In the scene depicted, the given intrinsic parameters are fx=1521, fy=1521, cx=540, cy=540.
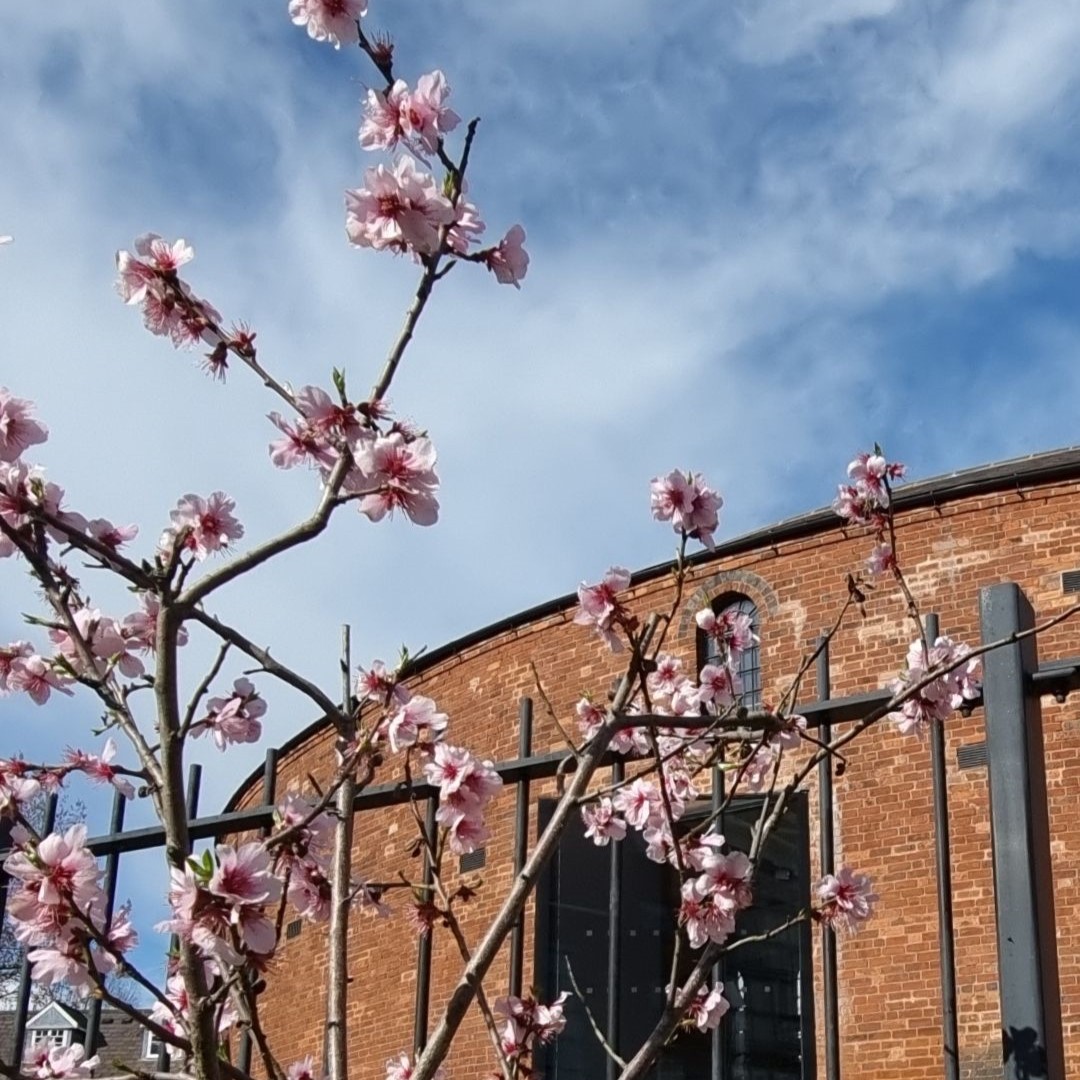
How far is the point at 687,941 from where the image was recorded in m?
2.74

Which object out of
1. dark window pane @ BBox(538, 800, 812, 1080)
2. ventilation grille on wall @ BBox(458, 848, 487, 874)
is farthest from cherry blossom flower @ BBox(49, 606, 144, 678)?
ventilation grille on wall @ BBox(458, 848, 487, 874)

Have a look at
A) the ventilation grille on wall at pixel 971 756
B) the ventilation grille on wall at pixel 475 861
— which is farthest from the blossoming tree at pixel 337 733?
the ventilation grille on wall at pixel 475 861

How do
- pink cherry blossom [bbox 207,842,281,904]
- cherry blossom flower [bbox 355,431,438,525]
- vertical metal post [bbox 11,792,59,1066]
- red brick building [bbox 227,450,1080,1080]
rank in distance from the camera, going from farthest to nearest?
red brick building [bbox 227,450,1080,1080]
vertical metal post [bbox 11,792,59,1066]
cherry blossom flower [bbox 355,431,438,525]
pink cherry blossom [bbox 207,842,281,904]

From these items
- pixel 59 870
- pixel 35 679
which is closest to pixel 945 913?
pixel 59 870

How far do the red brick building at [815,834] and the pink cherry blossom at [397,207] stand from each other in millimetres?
9116

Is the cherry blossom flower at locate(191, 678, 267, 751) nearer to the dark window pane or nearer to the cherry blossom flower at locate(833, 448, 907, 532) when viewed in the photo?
the cherry blossom flower at locate(833, 448, 907, 532)

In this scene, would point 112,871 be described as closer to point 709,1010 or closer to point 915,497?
point 709,1010

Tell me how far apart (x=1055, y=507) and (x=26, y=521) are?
43.5 feet

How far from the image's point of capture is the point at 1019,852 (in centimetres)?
255

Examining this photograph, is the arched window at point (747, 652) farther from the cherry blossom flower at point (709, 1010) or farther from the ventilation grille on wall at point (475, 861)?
the cherry blossom flower at point (709, 1010)

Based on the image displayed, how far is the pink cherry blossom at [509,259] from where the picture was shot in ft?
7.50

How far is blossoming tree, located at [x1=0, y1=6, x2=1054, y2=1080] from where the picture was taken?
1.91 metres

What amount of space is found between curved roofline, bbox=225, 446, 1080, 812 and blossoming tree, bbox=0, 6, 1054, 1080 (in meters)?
10.6

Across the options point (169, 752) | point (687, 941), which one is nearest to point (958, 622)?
point (687, 941)
